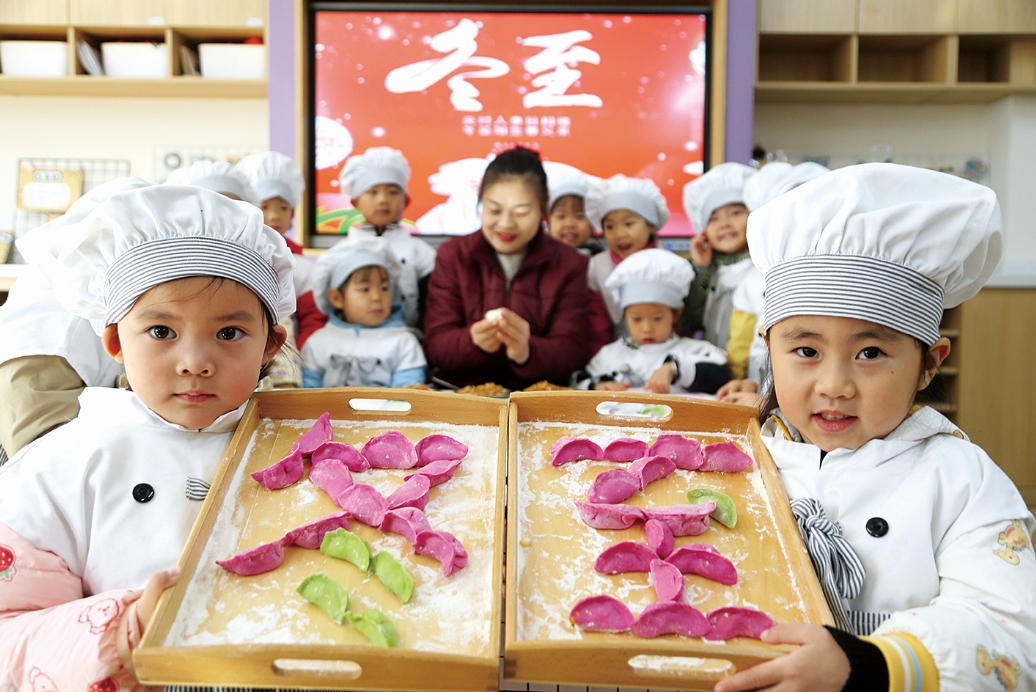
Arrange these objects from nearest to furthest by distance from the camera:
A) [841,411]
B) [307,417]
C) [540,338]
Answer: [841,411], [307,417], [540,338]

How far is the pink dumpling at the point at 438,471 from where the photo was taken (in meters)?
1.07

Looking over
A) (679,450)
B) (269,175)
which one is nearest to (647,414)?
(679,450)

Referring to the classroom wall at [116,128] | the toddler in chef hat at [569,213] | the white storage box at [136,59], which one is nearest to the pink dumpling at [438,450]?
the toddler in chef hat at [569,213]

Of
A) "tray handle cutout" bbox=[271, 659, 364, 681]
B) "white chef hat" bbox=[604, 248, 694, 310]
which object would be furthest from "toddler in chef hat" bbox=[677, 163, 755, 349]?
"tray handle cutout" bbox=[271, 659, 364, 681]

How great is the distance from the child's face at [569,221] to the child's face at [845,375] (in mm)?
2067

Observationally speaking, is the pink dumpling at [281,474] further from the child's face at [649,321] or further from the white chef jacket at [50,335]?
the child's face at [649,321]

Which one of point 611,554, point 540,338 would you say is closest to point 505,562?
point 611,554

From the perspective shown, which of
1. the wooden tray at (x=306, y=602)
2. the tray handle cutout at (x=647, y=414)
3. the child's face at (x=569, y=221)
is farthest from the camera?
the child's face at (x=569, y=221)

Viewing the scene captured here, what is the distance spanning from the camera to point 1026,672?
871 millimetres

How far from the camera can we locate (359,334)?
99.0 inches

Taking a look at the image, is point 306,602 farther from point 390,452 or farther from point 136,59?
point 136,59

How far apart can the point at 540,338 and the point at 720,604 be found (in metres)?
1.51

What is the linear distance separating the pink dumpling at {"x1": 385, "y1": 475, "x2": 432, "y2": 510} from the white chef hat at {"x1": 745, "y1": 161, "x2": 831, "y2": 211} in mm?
1731

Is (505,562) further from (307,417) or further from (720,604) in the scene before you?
(307,417)
